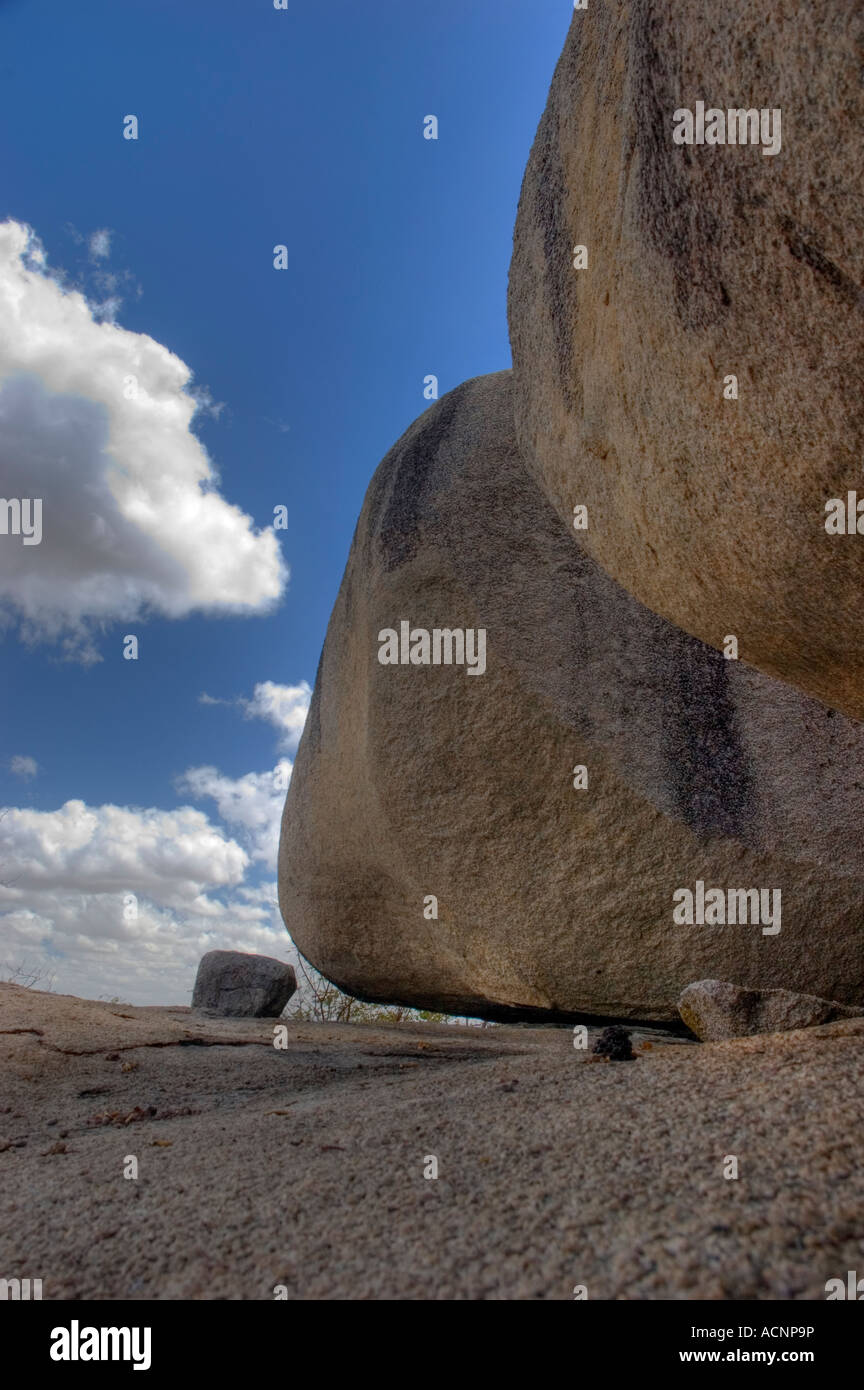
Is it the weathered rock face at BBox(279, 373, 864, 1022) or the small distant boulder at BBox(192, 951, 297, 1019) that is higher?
the weathered rock face at BBox(279, 373, 864, 1022)

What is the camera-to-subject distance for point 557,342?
9.91 feet

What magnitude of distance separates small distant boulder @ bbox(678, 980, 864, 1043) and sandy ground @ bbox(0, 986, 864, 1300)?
0.33 m

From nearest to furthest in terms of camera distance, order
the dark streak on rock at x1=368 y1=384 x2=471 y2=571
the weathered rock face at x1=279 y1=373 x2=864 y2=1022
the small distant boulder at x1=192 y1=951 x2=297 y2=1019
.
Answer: the weathered rock face at x1=279 y1=373 x2=864 y2=1022 → the dark streak on rock at x1=368 y1=384 x2=471 y2=571 → the small distant boulder at x1=192 y1=951 x2=297 y2=1019

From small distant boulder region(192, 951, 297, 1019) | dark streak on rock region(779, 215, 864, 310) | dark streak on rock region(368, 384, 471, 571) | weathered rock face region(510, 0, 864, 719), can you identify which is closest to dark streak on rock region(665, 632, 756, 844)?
dark streak on rock region(368, 384, 471, 571)

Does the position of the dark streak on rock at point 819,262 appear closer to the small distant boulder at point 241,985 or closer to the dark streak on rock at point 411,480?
the dark streak on rock at point 411,480

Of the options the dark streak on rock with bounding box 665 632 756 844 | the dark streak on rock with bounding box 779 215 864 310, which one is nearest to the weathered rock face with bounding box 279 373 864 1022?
the dark streak on rock with bounding box 665 632 756 844

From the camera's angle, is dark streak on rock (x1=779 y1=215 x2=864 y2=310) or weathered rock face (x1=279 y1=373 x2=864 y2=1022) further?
weathered rock face (x1=279 y1=373 x2=864 y2=1022)

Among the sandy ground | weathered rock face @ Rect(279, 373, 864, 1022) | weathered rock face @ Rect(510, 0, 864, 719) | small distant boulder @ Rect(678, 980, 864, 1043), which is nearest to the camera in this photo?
the sandy ground

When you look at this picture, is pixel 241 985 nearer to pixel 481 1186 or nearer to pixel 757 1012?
pixel 757 1012

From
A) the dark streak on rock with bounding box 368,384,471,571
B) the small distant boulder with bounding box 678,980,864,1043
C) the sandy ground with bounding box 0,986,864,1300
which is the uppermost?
the dark streak on rock with bounding box 368,384,471,571

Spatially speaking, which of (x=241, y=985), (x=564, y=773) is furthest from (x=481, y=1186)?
(x=241, y=985)

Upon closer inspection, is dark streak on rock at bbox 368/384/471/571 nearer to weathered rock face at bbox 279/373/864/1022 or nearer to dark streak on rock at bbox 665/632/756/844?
weathered rock face at bbox 279/373/864/1022

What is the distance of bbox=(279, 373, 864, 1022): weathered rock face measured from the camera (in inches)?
183
